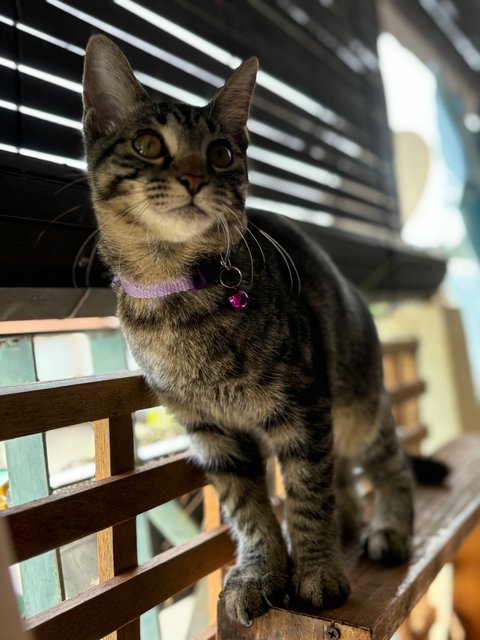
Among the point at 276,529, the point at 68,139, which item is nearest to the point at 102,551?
the point at 276,529

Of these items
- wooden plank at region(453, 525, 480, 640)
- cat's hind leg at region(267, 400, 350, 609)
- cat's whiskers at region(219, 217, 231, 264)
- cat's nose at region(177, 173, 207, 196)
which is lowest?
wooden plank at region(453, 525, 480, 640)

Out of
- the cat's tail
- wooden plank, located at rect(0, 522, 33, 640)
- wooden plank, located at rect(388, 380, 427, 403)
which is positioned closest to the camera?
wooden plank, located at rect(0, 522, 33, 640)

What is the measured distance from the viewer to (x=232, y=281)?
2.69ft

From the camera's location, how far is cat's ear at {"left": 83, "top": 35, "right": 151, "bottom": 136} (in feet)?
2.43

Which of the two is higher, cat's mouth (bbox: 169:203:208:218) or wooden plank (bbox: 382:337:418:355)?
cat's mouth (bbox: 169:203:208:218)

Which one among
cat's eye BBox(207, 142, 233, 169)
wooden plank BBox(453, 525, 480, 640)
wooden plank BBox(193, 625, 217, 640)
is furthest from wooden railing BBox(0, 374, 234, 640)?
wooden plank BBox(453, 525, 480, 640)

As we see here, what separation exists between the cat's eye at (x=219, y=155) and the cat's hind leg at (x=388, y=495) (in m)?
0.62

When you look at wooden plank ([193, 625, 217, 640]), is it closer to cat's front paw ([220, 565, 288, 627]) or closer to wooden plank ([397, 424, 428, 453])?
cat's front paw ([220, 565, 288, 627])

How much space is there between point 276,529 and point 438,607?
0.86 metres

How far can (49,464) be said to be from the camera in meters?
0.91

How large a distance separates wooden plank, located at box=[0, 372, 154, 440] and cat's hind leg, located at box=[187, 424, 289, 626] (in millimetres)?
127

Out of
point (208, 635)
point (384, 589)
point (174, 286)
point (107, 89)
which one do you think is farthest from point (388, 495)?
point (107, 89)

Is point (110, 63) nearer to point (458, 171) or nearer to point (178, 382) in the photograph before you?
point (178, 382)

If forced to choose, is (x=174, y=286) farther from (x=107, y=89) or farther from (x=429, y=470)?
(x=429, y=470)
